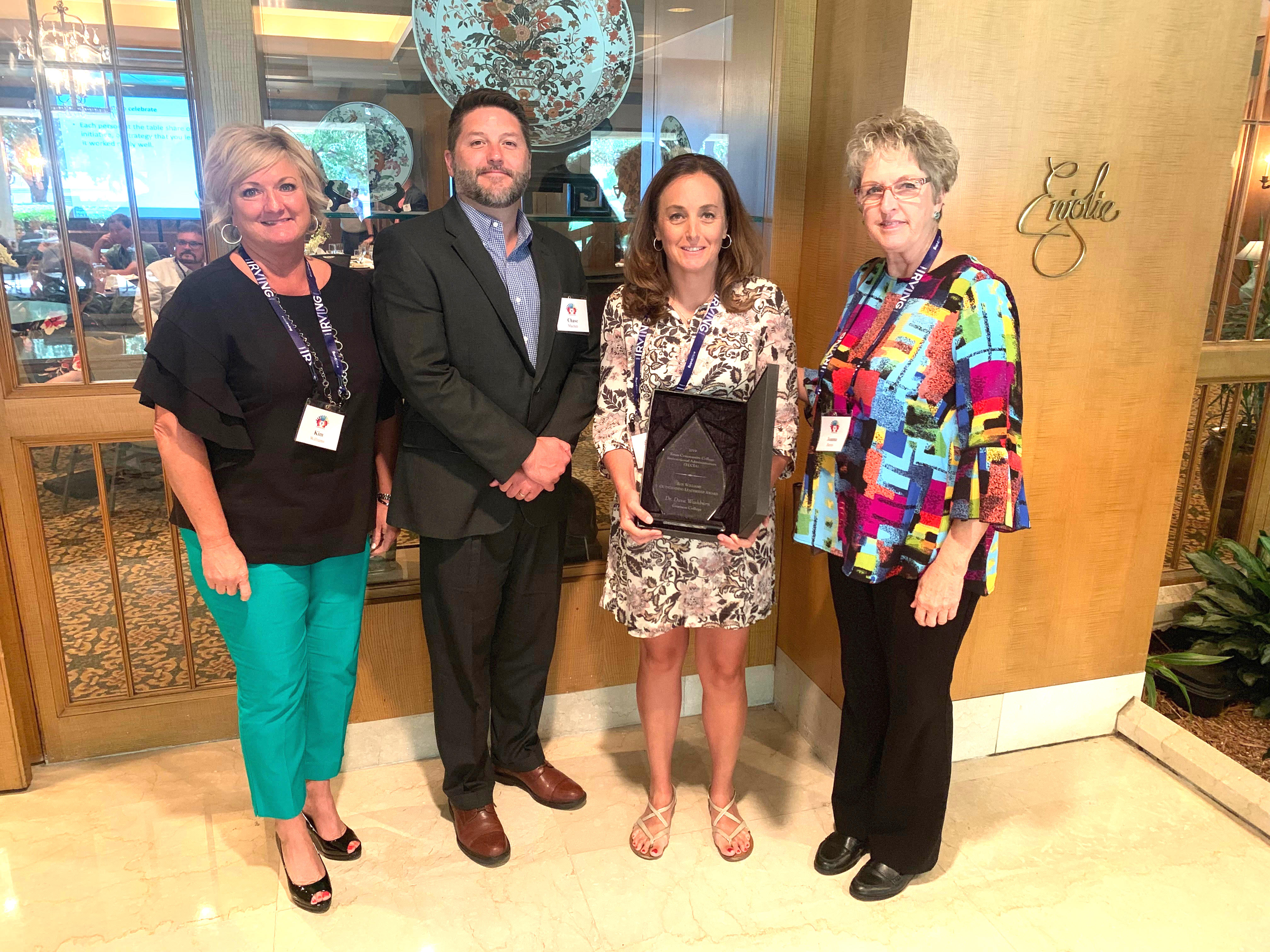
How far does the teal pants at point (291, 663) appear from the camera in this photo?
201 cm

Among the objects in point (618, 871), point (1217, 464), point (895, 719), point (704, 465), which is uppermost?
point (704, 465)

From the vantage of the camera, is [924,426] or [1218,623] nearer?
[924,426]

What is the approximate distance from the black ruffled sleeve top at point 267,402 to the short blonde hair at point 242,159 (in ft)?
0.47

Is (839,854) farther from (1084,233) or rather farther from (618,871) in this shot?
(1084,233)

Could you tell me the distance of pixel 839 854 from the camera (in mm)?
2332

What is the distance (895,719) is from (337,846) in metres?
1.53

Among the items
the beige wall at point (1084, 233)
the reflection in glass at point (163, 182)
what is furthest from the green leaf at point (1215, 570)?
the reflection in glass at point (163, 182)

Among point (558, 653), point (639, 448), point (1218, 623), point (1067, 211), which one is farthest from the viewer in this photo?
point (1218, 623)

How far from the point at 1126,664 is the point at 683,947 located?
1843 mm

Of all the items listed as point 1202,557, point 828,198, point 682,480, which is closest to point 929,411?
point 682,480

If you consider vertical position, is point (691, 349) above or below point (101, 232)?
below

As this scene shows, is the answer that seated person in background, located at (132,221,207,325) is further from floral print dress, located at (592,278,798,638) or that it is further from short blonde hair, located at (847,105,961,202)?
short blonde hair, located at (847,105,961,202)

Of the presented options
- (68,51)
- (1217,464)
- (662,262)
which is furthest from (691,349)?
(1217,464)

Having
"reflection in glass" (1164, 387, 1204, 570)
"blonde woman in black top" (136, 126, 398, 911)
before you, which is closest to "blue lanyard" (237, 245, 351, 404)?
"blonde woman in black top" (136, 126, 398, 911)
